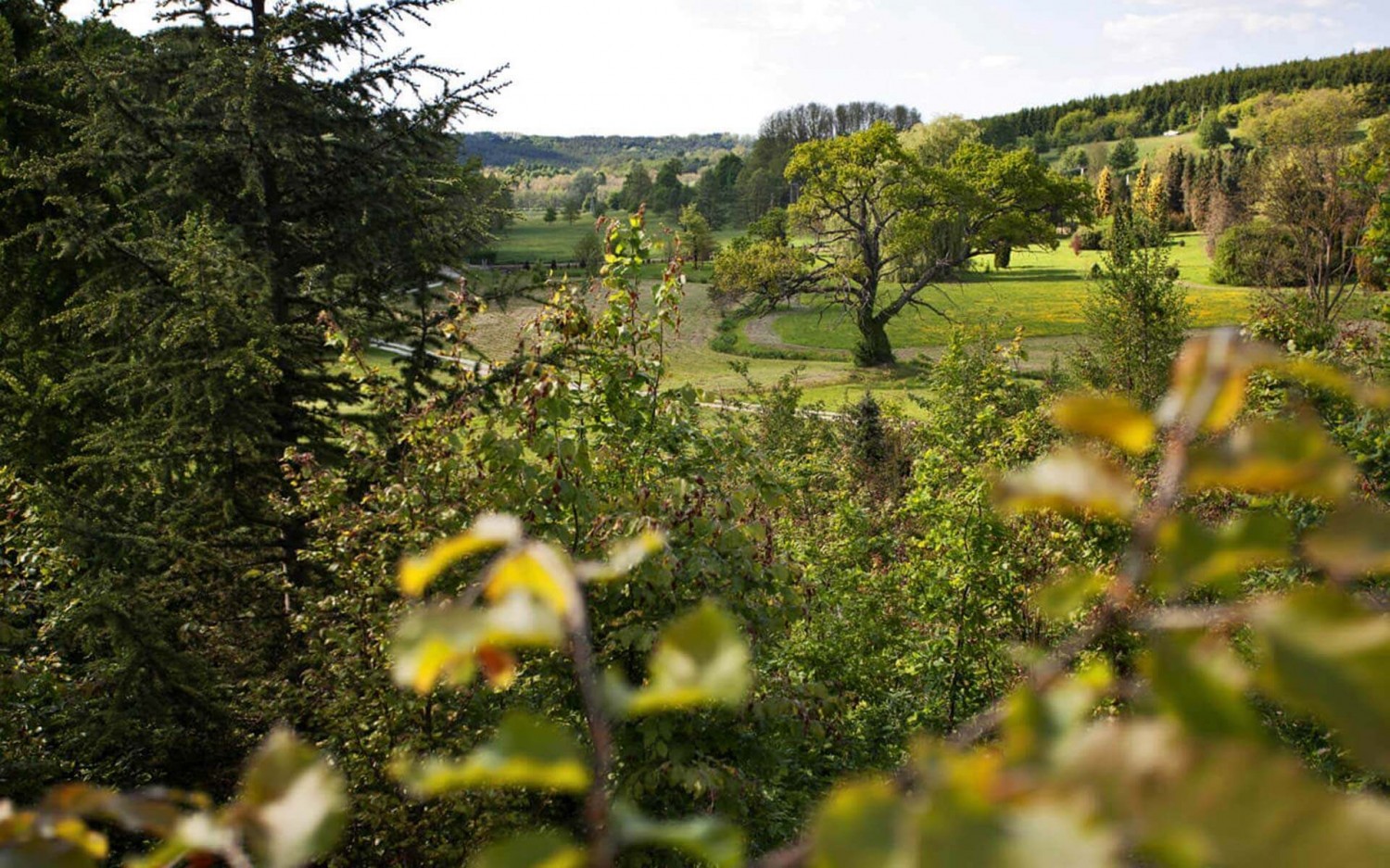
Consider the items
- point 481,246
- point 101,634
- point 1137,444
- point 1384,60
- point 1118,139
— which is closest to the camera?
point 1137,444

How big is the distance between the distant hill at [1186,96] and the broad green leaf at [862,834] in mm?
86689

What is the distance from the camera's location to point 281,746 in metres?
0.59

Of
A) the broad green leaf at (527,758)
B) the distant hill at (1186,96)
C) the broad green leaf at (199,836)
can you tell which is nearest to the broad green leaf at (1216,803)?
the broad green leaf at (527,758)

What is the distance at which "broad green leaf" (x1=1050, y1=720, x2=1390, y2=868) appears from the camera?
333 millimetres

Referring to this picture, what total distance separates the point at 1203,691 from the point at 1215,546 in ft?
0.32

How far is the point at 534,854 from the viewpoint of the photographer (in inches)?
19.7

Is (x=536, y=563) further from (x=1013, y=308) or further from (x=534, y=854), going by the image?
(x=1013, y=308)

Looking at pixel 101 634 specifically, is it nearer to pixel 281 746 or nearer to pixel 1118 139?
pixel 281 746

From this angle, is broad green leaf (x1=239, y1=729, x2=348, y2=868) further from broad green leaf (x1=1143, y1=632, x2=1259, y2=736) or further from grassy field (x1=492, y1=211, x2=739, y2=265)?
grassy field (x1=492, y1=211, x2=739, y2=265)

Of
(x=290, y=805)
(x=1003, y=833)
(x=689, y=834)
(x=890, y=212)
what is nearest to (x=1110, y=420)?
(x=1003, y=833)

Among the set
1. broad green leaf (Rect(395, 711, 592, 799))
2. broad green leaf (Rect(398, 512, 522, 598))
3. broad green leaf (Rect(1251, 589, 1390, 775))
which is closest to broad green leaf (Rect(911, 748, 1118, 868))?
broad green leaf (Rect(1251, 589, 1390, 775))

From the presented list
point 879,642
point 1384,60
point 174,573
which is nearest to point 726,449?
point 879,642

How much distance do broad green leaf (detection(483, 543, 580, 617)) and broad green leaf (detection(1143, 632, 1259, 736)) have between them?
0.33 metres

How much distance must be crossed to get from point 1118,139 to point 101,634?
110m
